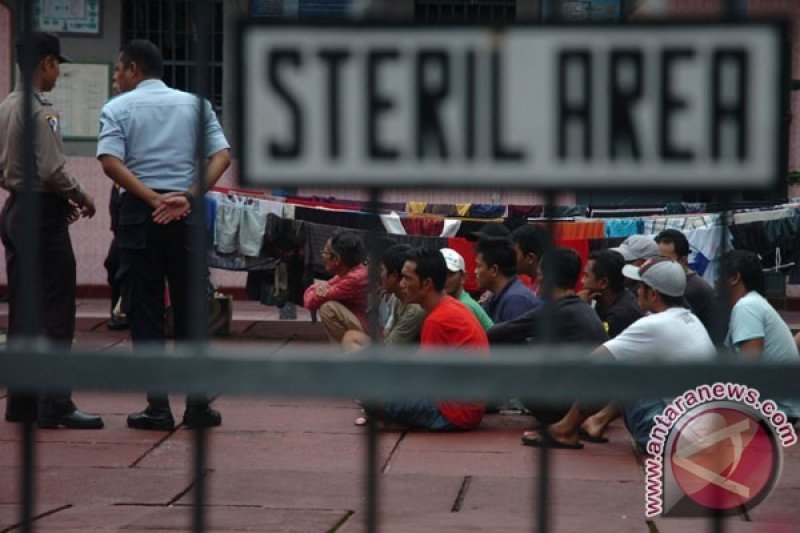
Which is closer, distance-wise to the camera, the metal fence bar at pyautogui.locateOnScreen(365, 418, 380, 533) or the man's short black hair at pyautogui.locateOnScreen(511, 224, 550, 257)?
the metal fence bar at pyautogui.locateOnScreen(365, 418, 380, 533)

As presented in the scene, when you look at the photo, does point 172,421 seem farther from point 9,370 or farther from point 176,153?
point 9,370

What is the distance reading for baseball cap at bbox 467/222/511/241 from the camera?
25.5ft

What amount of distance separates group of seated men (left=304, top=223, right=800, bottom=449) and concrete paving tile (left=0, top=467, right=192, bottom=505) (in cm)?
88

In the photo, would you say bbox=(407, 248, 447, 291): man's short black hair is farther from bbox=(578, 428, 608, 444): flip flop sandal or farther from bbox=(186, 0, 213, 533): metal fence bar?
bbox=(186, 0, 213, 533): metal fence bar

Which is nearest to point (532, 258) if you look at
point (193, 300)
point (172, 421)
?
point (172, 421)

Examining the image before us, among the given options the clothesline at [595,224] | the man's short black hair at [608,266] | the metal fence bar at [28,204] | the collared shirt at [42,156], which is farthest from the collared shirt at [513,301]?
the metal fence bar at [28,204]

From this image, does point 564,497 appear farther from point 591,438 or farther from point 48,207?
point 48,207

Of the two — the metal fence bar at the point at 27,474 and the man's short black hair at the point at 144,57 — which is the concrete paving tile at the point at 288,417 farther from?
the metal fence bar at the point at 27,474

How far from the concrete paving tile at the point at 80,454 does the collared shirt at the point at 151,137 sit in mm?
1124

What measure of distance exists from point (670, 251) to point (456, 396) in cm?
597

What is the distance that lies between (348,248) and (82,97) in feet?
17.0

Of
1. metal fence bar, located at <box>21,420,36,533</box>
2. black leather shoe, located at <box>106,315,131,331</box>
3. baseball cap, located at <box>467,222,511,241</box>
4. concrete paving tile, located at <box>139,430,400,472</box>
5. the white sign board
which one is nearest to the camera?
the white sign board

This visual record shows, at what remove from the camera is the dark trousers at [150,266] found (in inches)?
244

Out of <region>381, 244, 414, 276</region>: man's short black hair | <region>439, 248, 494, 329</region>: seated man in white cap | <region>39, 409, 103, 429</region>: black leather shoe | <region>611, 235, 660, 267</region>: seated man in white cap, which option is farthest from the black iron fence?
<region>611, 235, 660, 267</region>: seated man in white cap
